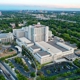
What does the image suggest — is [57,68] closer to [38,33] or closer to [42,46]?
[42,46]

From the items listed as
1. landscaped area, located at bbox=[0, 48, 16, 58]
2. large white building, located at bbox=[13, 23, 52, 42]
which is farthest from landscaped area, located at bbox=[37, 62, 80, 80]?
large white building, located at bbox=[13, 23, 52, 42]

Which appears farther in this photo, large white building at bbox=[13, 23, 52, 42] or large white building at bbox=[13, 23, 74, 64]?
large white building at bbox=[13, 23, 52, 42]

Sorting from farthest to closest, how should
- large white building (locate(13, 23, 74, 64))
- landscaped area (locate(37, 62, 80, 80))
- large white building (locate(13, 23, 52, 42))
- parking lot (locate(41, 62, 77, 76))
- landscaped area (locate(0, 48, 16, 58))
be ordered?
large white building (locate(13, 23, 52, 42)), landscaped area (locate(0, 48, 16, 58)), large white building (locate(13, 23, 74, 64)), parking lot (locate(41, 62, 77, 76)), landscaped area (locate(37, 62, 80, 80))

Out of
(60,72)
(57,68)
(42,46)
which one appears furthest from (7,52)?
(60,72)

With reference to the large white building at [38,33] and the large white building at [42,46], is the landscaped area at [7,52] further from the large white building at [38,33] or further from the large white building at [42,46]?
the large white building at [38,33]

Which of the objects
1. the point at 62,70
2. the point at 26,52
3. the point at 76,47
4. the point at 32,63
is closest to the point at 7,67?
the point at 32,63

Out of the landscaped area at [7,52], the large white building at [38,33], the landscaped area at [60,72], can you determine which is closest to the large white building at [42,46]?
the large white building at [38,33]

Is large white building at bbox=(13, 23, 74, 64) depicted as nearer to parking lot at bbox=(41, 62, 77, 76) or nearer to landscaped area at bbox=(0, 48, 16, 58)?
parking lot at bbox=(41, 62, 77, 76)

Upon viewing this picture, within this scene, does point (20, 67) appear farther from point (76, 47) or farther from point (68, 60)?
point (76, 47)
